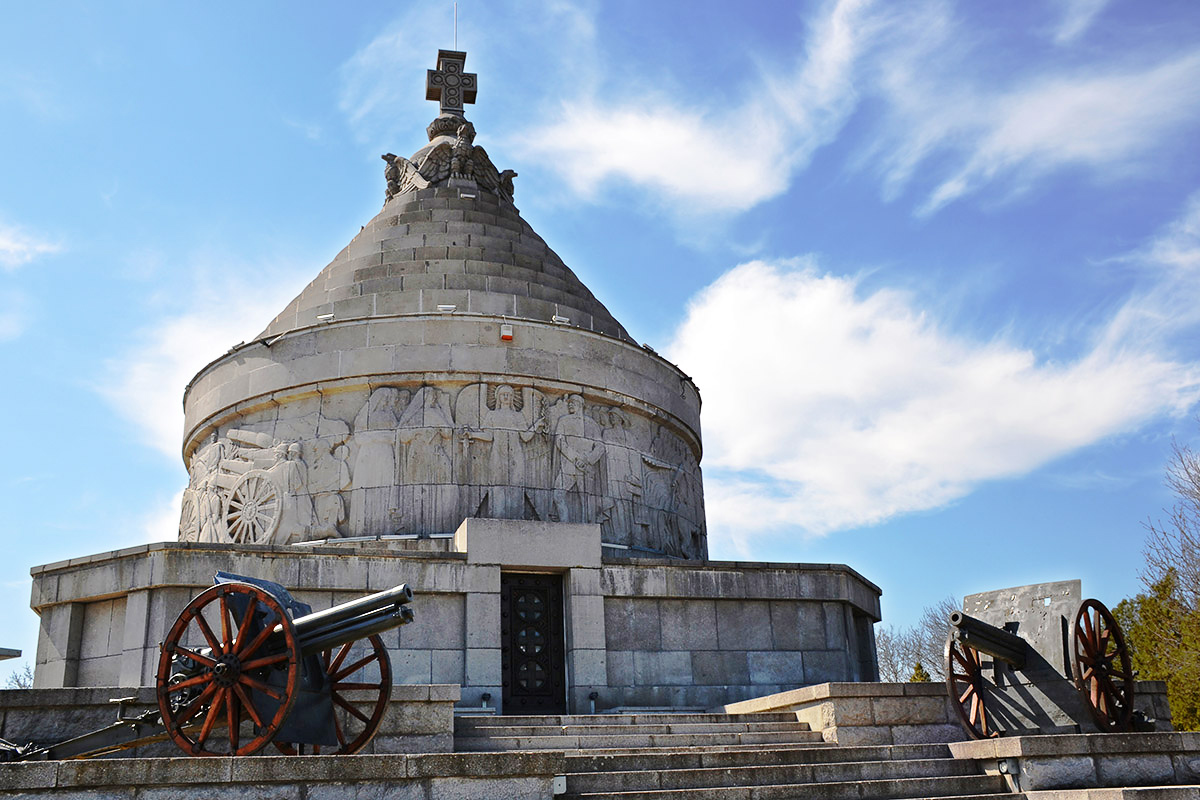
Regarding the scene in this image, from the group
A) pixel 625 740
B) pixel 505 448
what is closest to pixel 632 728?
pixel 625 740

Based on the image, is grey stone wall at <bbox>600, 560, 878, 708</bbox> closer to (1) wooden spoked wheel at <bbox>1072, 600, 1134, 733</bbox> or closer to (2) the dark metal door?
(2) the dark metal door

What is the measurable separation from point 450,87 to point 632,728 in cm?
2051

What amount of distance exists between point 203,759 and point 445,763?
68.8 inches

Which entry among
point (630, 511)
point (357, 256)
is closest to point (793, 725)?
point (630, 511)

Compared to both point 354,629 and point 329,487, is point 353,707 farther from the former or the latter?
point 329,487

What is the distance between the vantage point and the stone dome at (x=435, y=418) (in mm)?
16578

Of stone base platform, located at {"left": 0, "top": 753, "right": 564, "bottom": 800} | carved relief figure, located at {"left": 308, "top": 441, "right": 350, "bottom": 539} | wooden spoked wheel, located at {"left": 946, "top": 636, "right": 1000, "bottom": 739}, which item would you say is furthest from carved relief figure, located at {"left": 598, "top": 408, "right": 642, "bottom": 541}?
stone base platform, located at {"left": 0, "top": 753, "right": 564, "bottom": 800}

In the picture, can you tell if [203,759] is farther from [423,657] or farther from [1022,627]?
[1022,627]

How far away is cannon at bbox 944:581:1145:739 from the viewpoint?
10.4 m

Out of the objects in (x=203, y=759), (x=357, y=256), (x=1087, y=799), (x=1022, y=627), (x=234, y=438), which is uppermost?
(x=357, y=256)

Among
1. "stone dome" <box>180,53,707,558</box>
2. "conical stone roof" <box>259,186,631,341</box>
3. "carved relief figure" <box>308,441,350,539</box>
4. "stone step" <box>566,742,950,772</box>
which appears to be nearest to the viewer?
"stone step" <box>566,742,950,772</box>

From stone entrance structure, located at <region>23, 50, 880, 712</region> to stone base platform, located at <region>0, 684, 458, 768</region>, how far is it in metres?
3.50

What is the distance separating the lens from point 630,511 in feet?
58.2

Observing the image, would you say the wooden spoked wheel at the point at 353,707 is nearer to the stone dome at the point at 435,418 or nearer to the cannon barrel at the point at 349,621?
the cannon barrel at the point at 349,621
